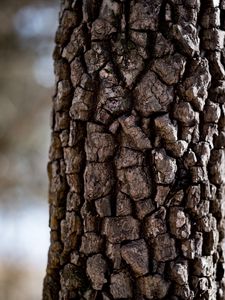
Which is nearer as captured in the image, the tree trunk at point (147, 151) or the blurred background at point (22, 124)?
the tree trunk at point (147, 151)

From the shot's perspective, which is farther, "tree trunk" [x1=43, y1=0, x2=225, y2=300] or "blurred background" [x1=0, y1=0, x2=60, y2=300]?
"blurred background" [x1=0, y1=0, x2=60, y2=300]

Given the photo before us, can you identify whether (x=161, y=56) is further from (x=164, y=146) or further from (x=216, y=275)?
(x=216, y=275)

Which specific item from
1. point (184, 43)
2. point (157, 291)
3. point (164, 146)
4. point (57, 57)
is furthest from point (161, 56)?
point (157, 291)

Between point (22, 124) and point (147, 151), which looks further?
point (22, 124)
